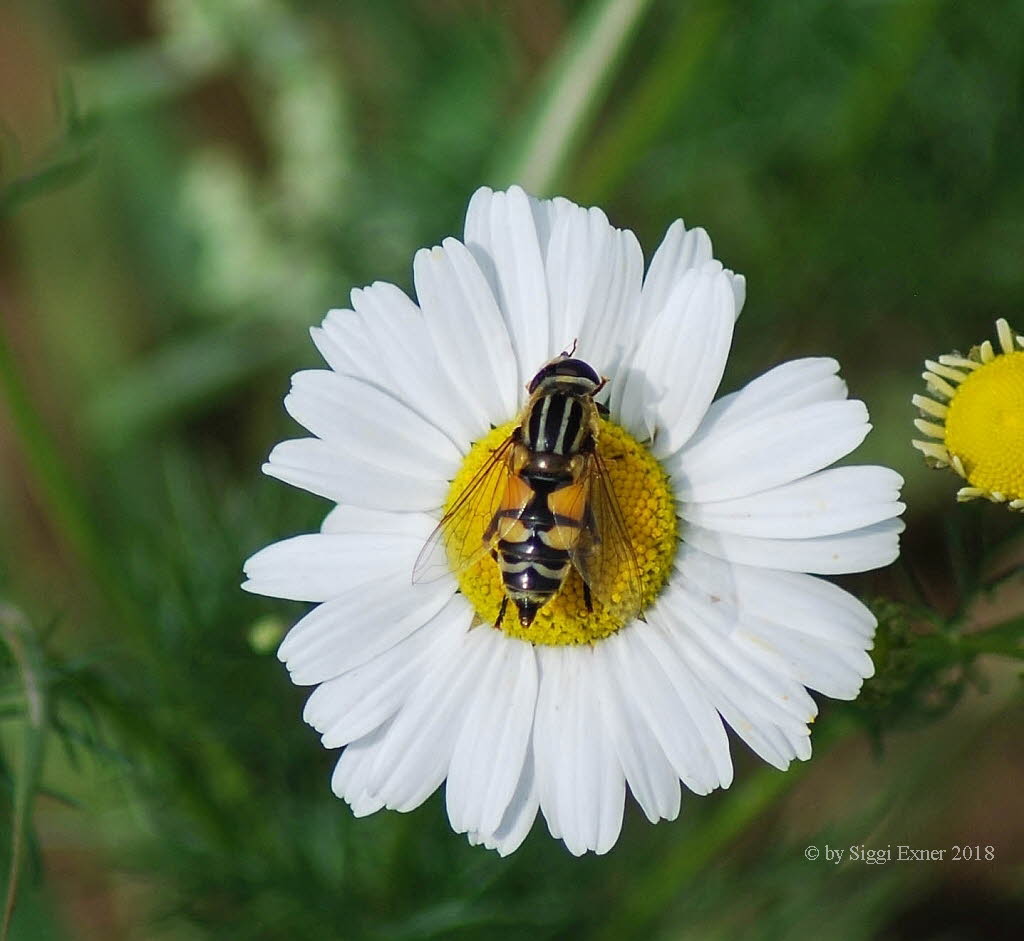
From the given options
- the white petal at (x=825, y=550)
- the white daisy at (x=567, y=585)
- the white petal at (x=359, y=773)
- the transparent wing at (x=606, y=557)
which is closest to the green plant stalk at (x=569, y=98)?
the white daisy at (x=567, y=585)

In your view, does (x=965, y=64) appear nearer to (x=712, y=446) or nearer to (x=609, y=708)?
(x=712, y=446)

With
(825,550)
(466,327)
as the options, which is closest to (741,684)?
(825,550)

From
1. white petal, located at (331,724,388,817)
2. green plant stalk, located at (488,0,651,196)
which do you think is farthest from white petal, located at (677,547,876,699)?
green plant stalk, located at (488,0,651,196)

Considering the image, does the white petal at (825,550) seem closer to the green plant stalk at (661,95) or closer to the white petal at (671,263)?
the white petal at (671,263)

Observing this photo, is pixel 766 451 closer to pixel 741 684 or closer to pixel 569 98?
pixel 741 684

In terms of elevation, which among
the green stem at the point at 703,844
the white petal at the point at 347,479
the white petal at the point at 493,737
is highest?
the white petal at the point at 347,479

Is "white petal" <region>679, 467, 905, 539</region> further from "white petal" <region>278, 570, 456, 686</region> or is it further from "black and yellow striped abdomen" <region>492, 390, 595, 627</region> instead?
"white petal" <region>278, 570, 456, 686</region>

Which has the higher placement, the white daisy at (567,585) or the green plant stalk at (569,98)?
the green plant stalk at (569,98)
